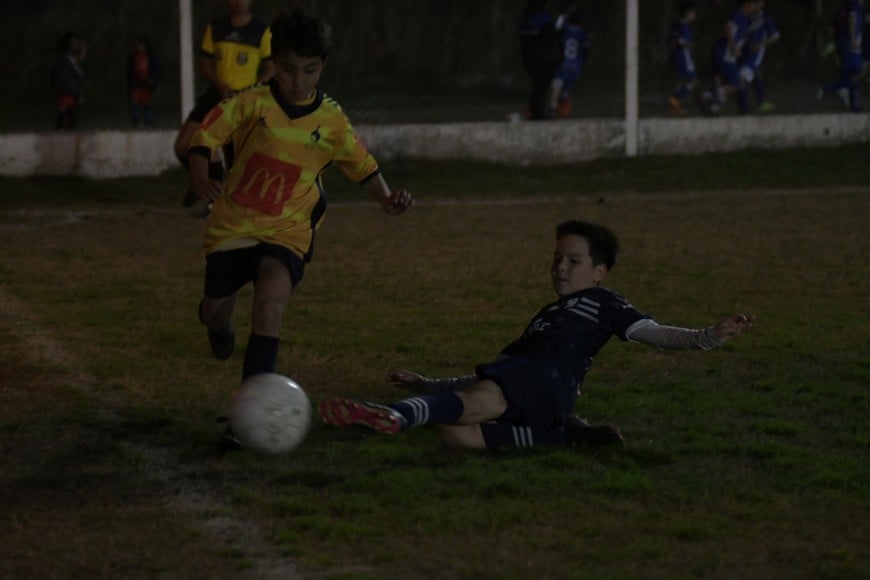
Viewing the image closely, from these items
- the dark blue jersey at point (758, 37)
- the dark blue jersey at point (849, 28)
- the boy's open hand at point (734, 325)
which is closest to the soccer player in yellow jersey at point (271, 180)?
the boy's open hand at point (734, 325)

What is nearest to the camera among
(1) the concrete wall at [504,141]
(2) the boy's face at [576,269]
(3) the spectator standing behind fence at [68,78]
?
(2) the boy's face at [576,269]

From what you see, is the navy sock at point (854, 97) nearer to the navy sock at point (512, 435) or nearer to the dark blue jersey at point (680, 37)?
the dark blue jersey at point (680, 37)

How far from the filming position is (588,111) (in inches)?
687

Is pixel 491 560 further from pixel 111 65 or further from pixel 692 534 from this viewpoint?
pixel 111 65

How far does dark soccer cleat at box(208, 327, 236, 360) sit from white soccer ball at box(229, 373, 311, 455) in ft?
4.70

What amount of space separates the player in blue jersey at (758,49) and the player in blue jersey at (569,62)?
6.92 ft

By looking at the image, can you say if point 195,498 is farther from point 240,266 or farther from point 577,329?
point 577,329

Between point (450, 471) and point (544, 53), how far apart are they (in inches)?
515

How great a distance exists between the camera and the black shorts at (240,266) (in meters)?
5.75

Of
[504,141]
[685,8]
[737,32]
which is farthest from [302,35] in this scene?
[737,32]

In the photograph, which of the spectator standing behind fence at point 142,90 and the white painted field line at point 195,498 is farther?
the spectator standing behind fence at point 142,90

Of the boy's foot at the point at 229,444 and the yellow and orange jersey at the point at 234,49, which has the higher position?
the yellow and orange jersey at the point at 234,49

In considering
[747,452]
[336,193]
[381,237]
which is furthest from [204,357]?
[336,193]

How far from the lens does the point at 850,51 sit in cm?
1873
